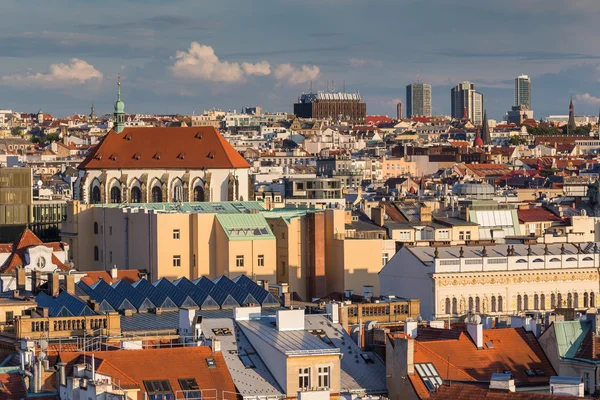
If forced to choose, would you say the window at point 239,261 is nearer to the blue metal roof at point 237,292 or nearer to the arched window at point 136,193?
the blue metal roof at point 237,292

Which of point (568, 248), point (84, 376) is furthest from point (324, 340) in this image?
point (568, 248)

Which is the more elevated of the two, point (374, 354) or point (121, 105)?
point (121, 105)

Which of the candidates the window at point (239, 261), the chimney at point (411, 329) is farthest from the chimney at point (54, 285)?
the window at point (239, 261)

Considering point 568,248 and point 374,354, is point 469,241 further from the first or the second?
point 374,354

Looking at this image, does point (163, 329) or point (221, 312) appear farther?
point (221, 312)

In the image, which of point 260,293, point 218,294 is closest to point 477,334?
point 260,293

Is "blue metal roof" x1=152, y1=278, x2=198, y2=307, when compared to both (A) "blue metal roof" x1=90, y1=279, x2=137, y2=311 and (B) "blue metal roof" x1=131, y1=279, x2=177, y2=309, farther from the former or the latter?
(A) "blue metal roof" x1=90, y1=279, x2=137, y2=311
